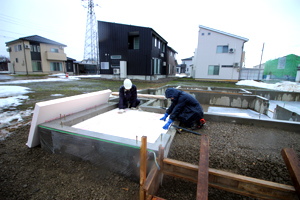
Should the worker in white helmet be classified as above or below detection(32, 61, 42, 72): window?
below

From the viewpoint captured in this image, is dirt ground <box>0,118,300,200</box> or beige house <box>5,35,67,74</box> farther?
beige house <box>5,35,67,74</box>

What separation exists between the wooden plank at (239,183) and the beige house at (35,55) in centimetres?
2445

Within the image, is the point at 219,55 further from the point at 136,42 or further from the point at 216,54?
the point at 136,42

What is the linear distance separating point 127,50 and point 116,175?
14.0m

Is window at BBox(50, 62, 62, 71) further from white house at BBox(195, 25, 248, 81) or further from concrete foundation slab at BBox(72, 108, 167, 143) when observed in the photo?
concrete foundation slab at BBox(72, 108, 167, 143)

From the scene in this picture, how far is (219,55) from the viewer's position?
52.5 ft

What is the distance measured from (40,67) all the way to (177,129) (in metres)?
23.9

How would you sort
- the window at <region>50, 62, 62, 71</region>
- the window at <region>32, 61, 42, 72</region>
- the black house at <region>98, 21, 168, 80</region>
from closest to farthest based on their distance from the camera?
1. the black house at <region>98, 21, 168, 80</region>
2. the window at <region>32, 61, 42, 72</region>
3. the window at <region>50, 62, 62, 71</region>

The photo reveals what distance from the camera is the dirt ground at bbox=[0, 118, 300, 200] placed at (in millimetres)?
1895

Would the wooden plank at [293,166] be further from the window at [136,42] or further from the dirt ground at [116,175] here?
the window at [136,42]

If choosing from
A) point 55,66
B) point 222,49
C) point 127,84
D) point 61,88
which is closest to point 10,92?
point 61,88

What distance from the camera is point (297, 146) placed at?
2.82 meters

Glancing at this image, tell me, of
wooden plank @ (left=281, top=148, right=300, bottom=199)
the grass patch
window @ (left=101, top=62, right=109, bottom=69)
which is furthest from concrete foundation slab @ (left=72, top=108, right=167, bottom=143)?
window @ (left=101, top=62, right=109, bottom=69)

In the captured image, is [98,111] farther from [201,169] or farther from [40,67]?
[40,67]
